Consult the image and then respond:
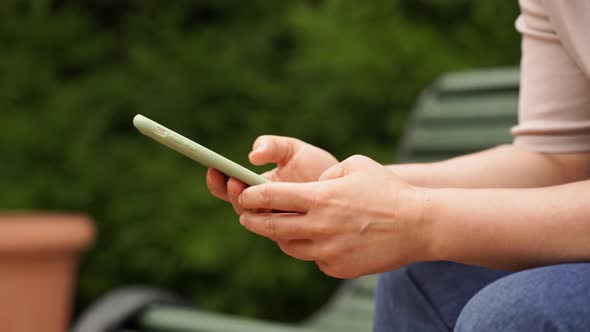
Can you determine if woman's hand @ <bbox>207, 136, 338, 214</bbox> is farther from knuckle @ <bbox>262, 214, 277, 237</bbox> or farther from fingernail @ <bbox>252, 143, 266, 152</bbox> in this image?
knuckle @ <bbox>262, 214, 277, 237</bbox>

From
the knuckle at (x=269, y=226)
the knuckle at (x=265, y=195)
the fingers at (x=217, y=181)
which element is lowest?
the knuckle at (x=269, y=226)

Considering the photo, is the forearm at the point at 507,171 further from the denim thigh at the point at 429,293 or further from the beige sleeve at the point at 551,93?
the denim thigh at the point at 429,293

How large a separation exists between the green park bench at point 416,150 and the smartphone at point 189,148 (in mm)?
1195

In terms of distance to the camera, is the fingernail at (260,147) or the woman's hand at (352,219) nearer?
the woman's hand at (352,219)

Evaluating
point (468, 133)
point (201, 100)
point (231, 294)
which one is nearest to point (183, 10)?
point (201, 100)

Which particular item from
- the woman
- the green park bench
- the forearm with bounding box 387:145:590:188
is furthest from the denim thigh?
the green park bench

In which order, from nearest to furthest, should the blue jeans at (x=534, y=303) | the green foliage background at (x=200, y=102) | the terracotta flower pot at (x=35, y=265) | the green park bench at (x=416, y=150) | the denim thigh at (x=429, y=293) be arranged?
the blue jeans at (x=534, y=303), the denim thigh at (x=429, y=293), the green park bench at (x=416, y=150), the terracotta flower pot at (x=35, y=265), the green foliage background at (x=200, y=102)

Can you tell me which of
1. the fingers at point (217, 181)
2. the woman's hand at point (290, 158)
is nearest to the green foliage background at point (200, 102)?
the woman's hand at point (290, 158)

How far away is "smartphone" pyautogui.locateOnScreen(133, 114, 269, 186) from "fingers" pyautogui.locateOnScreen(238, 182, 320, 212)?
32 millimetres

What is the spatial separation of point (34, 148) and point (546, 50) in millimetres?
2370

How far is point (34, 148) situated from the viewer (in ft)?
10.6

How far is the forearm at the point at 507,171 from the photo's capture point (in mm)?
1271

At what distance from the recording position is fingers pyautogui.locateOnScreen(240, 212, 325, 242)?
3.22 feet

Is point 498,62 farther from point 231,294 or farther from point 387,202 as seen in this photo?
point 387,202
